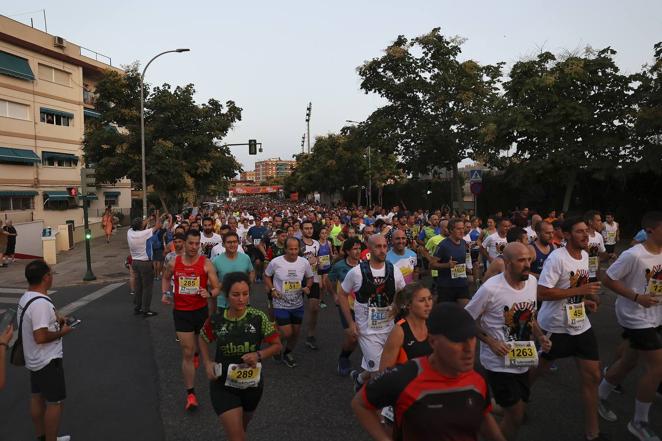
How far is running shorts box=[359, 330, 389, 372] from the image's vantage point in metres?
4.61

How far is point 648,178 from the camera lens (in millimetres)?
18969

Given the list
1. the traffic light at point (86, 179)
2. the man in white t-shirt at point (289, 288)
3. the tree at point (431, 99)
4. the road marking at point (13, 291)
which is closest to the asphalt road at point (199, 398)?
the man in white t-shirt at point (289, 288)

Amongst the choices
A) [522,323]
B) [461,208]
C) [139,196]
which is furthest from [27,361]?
[139,196]

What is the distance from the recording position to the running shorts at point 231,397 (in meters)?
3.62

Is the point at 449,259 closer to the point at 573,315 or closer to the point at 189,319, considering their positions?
the point at 573,315

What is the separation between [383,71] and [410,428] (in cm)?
2358

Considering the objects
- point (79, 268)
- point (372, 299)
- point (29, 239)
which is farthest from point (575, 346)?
→ point (29, 239)

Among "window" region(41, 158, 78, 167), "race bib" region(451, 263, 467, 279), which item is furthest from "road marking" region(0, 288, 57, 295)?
"window" region(41, 158, 78, 167)

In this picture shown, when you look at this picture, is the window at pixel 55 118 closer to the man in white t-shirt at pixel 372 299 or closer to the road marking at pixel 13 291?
the road marking at pixel 13 291

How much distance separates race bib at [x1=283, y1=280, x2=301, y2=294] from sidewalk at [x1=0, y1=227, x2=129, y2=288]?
431 inches

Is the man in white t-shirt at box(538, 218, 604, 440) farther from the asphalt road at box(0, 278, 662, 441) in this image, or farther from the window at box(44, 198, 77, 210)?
the window at box(44, 198, 77, 210)

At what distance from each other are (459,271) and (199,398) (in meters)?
3.82

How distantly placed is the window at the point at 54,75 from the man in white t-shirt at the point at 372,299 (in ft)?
119

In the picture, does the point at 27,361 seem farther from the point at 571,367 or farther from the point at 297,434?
the point at 571,367
